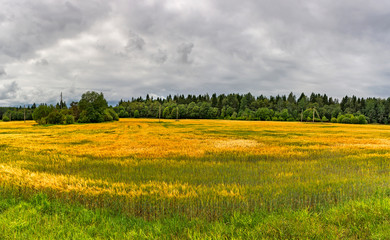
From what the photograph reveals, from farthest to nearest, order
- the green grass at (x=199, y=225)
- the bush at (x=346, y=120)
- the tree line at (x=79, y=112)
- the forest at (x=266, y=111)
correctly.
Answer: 1. the forest at (x=266, y=111)
2. the bush at (x=346, y=120)
3. the tree line at (x=79, y=112)
4. the green grass at (x=199, y=225)

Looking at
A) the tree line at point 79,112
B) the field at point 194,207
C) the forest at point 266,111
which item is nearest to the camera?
the field at point 194,207

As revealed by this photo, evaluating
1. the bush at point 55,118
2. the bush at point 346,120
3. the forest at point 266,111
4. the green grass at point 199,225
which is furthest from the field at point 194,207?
the bush at point 346,120

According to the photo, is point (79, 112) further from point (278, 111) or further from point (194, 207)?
point (278, 111)

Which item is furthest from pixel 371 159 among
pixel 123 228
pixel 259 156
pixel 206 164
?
pixel 123 228

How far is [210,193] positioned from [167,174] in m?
4.00

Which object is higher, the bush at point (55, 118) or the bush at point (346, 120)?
the bush at point (346, 120)

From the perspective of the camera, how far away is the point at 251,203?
7277 millimetres

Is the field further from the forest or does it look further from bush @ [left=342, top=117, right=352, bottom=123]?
bush @ [left=342, top=117, right=352, bottom=123]

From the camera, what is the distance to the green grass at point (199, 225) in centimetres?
530

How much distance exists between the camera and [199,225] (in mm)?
5883

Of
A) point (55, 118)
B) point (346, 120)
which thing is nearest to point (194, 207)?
point (55, 118)

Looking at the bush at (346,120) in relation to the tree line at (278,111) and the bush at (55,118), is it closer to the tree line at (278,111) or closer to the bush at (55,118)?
the tree line at (278,111)

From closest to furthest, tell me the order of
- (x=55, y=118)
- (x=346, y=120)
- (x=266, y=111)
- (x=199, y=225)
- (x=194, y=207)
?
(x=199, y=225) < (x=194, y=207) < (x=55, y=118) < (x=346, y=120) < (x=266, y=111)

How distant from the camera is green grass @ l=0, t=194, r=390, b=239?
5297 millimetres
